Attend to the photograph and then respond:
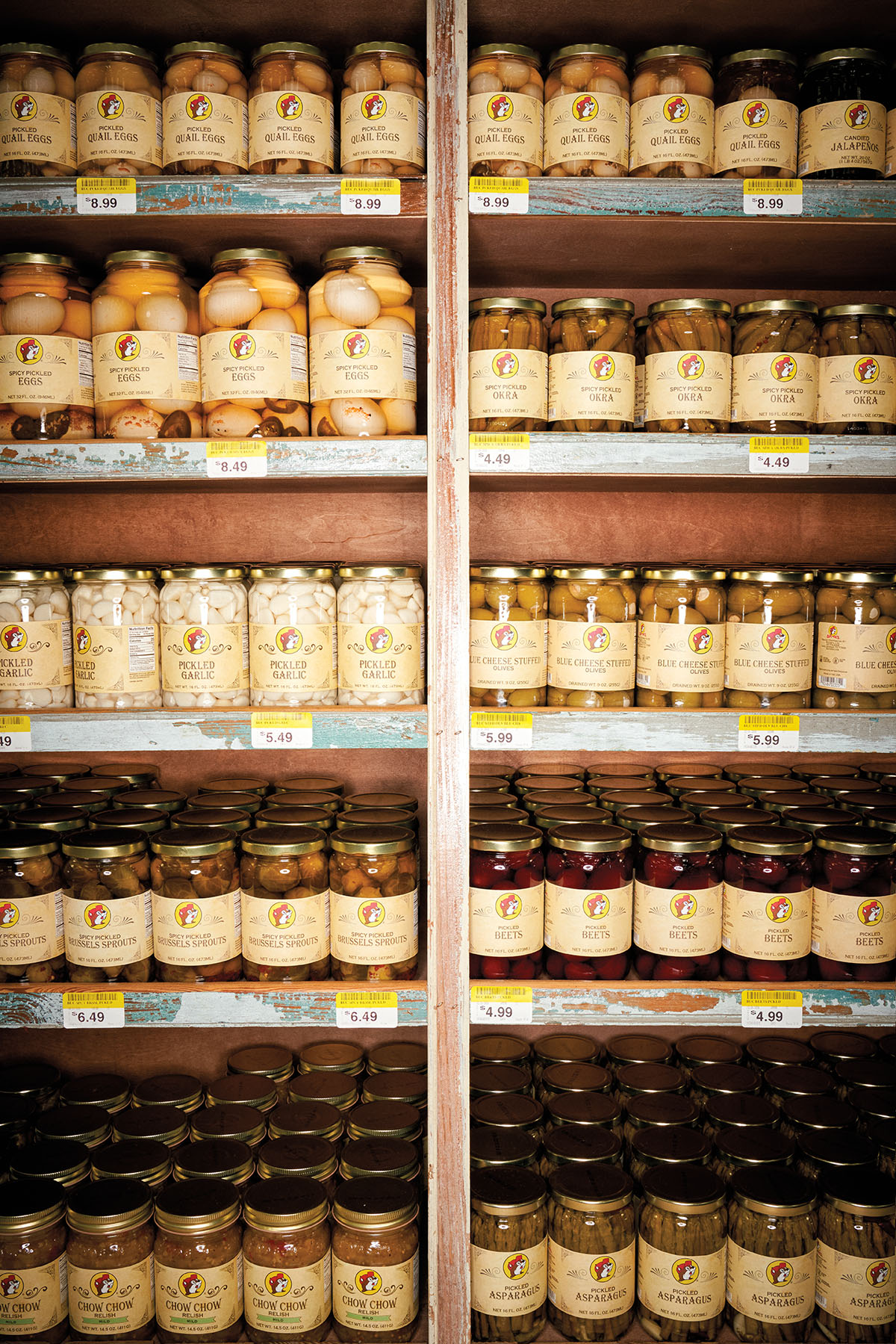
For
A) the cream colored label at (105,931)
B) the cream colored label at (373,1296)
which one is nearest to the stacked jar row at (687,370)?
the cream colored label at (105,931)

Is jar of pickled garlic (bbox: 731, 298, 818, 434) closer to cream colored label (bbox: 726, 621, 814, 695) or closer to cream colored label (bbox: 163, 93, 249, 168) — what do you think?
cream colored label (bbox: 726, 621, 814, 695)

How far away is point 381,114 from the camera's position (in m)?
1.28

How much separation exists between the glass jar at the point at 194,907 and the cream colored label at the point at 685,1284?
784 millimetres

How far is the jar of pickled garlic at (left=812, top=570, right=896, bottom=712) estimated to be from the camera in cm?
134

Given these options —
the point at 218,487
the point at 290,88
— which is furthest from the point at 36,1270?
the point at 290,88

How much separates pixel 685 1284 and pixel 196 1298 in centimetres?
72

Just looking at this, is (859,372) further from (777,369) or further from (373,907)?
(373,907)

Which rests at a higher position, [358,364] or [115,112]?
[115,112]

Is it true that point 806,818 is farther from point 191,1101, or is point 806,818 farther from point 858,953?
point 191,1101

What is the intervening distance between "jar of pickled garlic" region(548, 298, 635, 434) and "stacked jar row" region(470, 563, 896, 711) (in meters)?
0.23

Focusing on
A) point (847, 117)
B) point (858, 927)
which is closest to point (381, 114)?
point (847, 117)

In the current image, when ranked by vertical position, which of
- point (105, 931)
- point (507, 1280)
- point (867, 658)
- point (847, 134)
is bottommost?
point (507, 1280)

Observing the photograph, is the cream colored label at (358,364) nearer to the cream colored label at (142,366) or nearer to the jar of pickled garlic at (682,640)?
the cream colored label at (142,366)

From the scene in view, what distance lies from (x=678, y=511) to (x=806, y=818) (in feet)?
2.21
